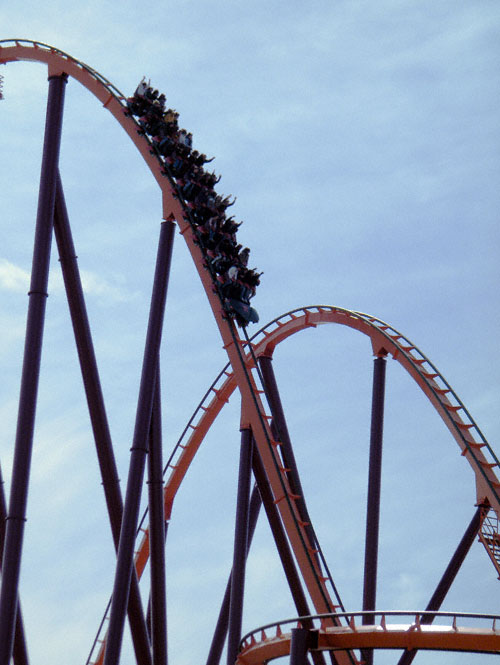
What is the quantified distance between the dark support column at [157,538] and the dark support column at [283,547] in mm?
1887

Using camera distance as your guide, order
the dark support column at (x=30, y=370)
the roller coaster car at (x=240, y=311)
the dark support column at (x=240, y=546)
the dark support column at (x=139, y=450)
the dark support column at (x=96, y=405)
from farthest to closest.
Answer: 1. the roller coaster car at (x=240, y=311)
2. the dark support column at (x=240, y=546)
3. the dark support column at (x=96, y=405)
4. the dark support column at (x=139, y=450)
5. the dark support column at (x=30, y=370)

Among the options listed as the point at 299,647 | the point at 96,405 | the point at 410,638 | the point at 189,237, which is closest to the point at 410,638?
the point at 410,638

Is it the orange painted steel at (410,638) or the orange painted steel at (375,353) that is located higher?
the orange painted steel at (375,353)

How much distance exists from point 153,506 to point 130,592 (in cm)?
142

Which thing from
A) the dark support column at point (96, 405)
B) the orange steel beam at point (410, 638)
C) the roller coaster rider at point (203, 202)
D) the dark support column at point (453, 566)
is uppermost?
the roller coaster rider at point (203, 202)

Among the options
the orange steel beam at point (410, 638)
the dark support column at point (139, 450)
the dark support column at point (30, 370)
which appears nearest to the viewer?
the orange steel beam at point (410, 638)

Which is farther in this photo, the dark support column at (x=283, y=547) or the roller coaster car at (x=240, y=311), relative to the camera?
the roller coaster car at (x=240, y=311)

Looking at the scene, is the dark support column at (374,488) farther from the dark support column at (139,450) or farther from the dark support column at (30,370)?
the dark support column at (30,370)

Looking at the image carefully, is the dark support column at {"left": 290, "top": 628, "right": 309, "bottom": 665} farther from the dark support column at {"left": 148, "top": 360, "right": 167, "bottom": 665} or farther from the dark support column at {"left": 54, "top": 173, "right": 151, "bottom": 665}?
the dark support column at {"left": 148, "top": 360, "right": 167, "bottom": 665}

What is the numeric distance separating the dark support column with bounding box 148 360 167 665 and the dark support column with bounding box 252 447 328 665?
74.3 inches

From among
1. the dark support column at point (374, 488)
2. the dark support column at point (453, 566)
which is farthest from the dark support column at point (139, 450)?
the dark support column at point (453, 566)

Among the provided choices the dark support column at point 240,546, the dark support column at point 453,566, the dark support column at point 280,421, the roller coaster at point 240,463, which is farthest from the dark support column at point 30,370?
the dark support column at point 453,566

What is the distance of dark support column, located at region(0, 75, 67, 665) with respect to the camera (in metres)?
10.0

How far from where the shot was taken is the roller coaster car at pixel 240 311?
45.3 ft
